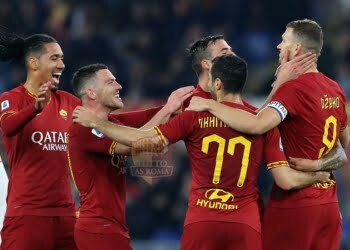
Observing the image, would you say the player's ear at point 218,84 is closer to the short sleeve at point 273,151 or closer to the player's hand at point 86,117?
the short sleeve at point 273,151

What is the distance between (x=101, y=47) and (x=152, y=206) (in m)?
2.83

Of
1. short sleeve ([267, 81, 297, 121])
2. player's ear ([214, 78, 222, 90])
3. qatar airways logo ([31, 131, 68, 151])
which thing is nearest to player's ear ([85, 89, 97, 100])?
qatar airways logo ([31, 131, 68, 151])

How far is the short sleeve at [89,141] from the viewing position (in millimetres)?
6957

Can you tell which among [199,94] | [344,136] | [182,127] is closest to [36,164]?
[199,94]

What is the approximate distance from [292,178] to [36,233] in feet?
6.74

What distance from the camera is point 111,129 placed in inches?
264

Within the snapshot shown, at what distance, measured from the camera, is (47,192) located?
7488mm

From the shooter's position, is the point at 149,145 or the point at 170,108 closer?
the point at 149,145

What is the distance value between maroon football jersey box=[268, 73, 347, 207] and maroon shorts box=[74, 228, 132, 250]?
116 centimetres

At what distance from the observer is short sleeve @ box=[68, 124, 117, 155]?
22.8 ft

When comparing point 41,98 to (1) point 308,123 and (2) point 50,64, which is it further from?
(1) point 308,123

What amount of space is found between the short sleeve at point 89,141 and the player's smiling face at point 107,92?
0.30 meters

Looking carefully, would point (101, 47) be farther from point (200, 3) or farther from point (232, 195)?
point (232, 195)

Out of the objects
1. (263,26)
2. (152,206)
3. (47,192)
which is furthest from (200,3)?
(47,192)
